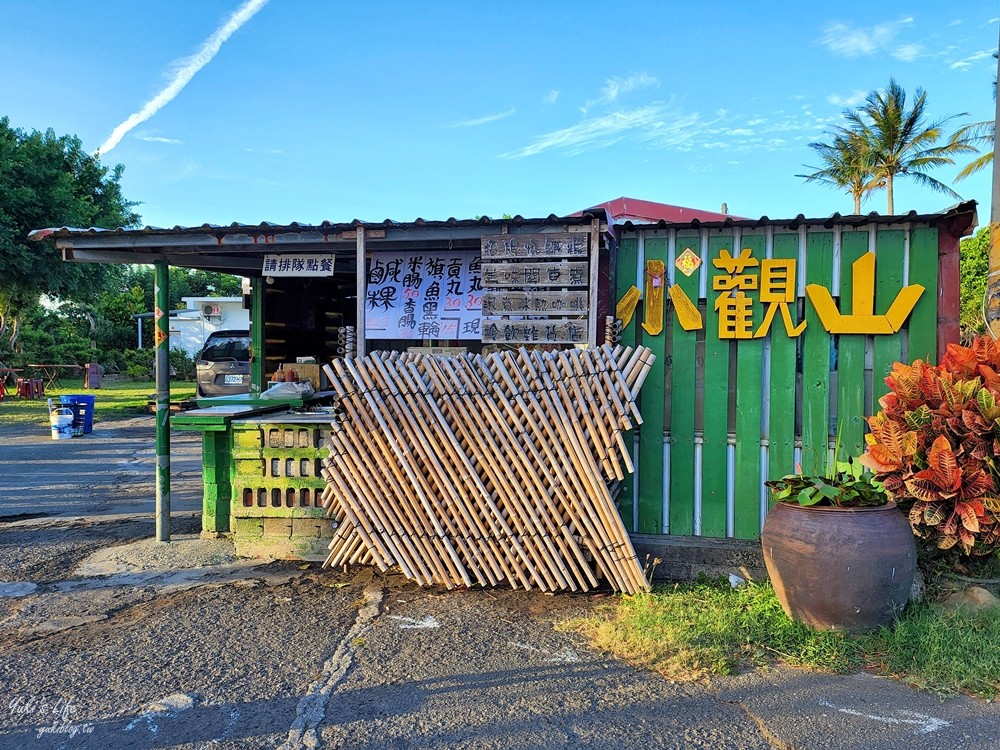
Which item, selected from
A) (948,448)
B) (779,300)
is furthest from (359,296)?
(948,448)

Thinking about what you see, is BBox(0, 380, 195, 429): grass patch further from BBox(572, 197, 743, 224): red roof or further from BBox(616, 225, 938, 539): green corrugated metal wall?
BBox(616, 225, 938, 539): green corrugated metal wall

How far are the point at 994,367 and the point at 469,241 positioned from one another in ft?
13.3

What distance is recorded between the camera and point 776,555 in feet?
14.3

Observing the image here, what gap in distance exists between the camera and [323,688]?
3.72m

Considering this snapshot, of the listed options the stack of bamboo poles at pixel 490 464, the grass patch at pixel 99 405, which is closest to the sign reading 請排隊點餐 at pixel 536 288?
the stack of bamboo poles at pixel 490 464

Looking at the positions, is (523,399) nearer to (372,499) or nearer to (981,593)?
(372,499)

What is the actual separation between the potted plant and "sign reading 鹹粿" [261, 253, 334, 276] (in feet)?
13.9

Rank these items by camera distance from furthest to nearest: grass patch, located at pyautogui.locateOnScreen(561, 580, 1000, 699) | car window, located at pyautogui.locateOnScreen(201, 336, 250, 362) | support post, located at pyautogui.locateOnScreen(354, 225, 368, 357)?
car window, located at pyautogui.locateOnScreen(201, 336, 250, 362) < support post, located at pyautogui.locateOnScreen(354, 225, 368, 357) < grass patch, located at pyautogui.locateOnScreen(561, 580, 1000, 699)

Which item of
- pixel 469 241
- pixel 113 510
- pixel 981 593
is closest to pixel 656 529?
pixel 981 593

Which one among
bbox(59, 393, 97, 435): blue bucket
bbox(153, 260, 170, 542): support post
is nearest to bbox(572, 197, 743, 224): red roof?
bbox(153, 260, 170, 542): support post

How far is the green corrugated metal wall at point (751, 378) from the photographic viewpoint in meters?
5.43

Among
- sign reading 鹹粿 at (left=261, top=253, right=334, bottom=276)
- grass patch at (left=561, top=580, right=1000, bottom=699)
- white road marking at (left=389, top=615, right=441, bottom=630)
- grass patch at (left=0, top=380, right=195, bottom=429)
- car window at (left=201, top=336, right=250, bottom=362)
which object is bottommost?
white road marking at (left=389, top=615, right=441, bottom=630)

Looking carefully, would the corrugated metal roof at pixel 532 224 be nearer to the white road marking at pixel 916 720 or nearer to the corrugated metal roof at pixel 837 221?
the corrugated metal roof at pixel 837 221

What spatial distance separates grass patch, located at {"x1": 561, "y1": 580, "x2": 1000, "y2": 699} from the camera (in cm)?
379
